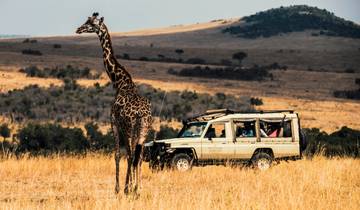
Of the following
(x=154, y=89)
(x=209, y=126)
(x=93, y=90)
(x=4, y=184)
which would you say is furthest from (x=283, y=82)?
(x=4, y=184)

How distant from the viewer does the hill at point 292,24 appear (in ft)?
519

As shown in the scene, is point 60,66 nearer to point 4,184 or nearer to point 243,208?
point 4,184

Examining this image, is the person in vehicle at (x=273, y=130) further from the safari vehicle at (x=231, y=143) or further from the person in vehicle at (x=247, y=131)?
the person in vehicle at (x=247, y=131)

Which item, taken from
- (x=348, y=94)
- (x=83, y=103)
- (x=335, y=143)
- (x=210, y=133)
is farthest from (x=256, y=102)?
(x=210, y=133)

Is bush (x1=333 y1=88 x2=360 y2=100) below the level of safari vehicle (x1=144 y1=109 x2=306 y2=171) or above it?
below

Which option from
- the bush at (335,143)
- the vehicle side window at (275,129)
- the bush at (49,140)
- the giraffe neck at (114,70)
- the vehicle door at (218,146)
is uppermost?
the giraffe neck at (114,70)

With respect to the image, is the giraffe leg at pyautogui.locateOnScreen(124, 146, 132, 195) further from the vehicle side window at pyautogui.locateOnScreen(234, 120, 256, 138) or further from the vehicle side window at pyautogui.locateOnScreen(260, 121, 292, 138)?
the vehicle side window at pyautogui.locateOnScreen(260, 121, 292, 138)

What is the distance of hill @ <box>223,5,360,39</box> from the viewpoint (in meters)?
158

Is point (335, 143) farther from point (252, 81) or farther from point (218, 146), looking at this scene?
point (252, 81)

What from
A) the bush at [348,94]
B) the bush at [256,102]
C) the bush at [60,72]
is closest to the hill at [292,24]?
the bush at [348,94]

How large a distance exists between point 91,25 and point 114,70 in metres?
1.05

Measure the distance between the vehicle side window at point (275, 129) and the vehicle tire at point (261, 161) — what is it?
0.70m

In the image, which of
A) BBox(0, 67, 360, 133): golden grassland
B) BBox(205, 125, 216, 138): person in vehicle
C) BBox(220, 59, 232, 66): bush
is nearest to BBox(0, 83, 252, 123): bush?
BBox(0, 67, 360, 133): golden grassland

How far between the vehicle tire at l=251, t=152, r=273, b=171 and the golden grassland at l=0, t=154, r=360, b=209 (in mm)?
269
